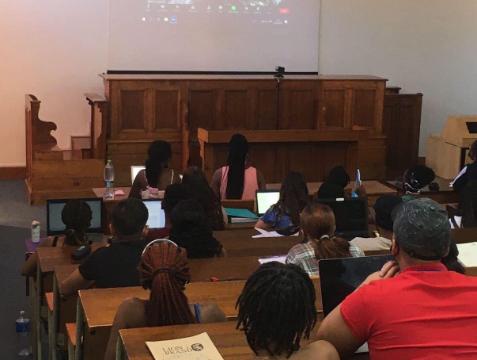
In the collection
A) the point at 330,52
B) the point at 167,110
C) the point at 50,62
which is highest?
the point at 330,52

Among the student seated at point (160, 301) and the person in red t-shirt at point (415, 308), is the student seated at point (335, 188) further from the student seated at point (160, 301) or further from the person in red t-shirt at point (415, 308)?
the person in red t-shirt at point (415, 308)

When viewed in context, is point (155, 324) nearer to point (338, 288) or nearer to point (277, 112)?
point (338, 288)

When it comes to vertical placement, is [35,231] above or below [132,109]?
below

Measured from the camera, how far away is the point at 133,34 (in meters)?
9.07

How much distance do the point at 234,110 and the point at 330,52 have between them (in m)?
2.09

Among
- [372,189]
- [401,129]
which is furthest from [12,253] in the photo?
[401,129]

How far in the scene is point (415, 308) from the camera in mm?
1740

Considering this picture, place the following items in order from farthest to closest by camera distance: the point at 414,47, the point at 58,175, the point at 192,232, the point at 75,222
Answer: the point at 414,47, the point at 58,175, the point at 75,222, the point at 192,232

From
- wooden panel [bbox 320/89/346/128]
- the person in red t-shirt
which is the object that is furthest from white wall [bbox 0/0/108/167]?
the person in red t-shirt

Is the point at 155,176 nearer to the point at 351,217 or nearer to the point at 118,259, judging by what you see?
the point at 351,217

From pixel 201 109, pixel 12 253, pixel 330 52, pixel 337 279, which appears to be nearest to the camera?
pixel 337 279

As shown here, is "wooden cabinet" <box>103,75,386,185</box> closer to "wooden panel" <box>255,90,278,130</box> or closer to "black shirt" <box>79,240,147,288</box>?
"wooden panel" <box>255,90,278,130</box>

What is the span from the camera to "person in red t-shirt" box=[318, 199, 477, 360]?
1.73 metres

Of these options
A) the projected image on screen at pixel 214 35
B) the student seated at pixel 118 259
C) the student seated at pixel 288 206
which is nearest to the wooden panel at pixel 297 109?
the projected image on screen at pixel 214 35
